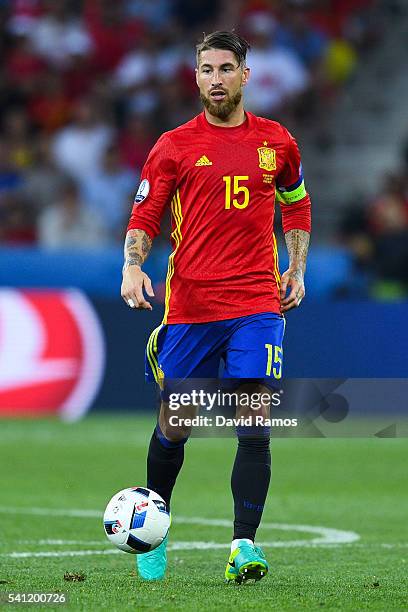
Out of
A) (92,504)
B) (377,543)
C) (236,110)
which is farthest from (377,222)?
(236,110)

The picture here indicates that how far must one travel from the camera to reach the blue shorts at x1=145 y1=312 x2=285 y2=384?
229 inches

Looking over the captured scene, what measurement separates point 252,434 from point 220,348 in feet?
1.34

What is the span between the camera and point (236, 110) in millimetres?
6012

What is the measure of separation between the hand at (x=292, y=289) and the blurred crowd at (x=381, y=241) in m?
8.07

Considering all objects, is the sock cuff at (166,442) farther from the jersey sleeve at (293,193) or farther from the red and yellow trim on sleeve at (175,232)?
the jersey sleeve at (293,193)

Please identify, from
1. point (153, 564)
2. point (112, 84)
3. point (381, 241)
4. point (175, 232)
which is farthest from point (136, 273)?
point (112, 84)

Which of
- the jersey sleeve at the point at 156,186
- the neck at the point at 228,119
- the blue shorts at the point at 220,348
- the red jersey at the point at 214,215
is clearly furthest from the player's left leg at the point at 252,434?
the neck at the point at 228,119

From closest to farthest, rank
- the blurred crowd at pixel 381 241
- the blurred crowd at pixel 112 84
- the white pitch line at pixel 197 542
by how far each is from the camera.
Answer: the white pitch line at pixel 197 542 → the blurred crowd at pixel 381 241 → the blurred crowd at pixel 112 84

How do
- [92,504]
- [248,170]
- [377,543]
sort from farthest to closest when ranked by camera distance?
[92,504]
[377,543]
[248,170]

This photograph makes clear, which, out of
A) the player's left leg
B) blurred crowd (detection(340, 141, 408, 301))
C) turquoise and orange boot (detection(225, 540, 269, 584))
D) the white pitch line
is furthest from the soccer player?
blurred crowd (detection(340, 141, 408, 301))

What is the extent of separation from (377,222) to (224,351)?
32.8 feet

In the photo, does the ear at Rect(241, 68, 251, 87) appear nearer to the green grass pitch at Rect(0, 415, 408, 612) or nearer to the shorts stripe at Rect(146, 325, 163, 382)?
the shorts stripe at Rect(146, 325, 163, 382)

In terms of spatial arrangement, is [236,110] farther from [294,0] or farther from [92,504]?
[294,0]

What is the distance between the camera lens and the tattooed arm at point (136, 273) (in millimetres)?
5672
